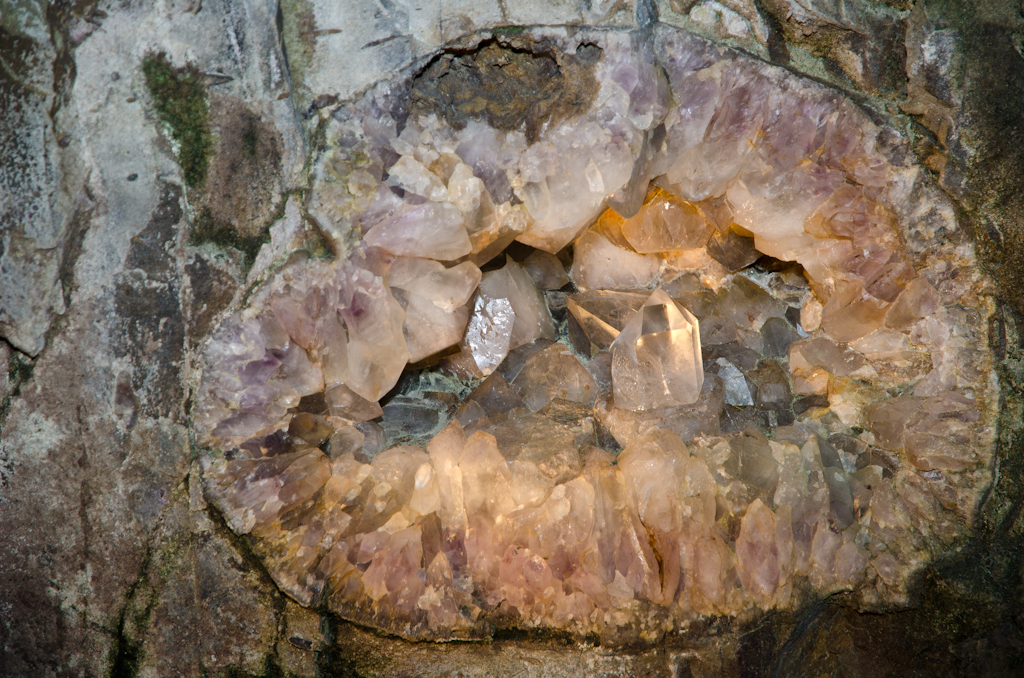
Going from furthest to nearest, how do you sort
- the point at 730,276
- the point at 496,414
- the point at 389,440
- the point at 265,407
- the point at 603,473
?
the point at 730,276 < the point at 496,414 < the point at 389,440 < the point at 603,473 < the point at 265,407

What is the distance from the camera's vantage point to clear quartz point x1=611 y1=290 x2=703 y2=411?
4.58 feet

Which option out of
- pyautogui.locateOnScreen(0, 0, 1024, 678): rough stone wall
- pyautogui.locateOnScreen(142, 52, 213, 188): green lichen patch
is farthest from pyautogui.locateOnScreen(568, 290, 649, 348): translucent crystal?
pyautogui.locateOnScreen(142, 52, 213, 188): green lichen patch

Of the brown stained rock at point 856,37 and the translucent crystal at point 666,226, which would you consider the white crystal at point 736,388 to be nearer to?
the translucent crystal at point 666,226

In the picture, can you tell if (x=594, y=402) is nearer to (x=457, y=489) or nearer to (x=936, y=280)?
(x=457, y=489)

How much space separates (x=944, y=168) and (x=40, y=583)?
5.67 ft

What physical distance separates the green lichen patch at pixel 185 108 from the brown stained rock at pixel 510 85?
0.37m

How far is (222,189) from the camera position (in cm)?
116

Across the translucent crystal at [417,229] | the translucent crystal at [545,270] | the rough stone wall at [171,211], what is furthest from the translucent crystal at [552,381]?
the rough stone wall at [171,211]

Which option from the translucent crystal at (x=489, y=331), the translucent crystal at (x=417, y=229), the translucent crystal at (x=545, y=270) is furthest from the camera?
the translucent crystal at (x=545, y=270)

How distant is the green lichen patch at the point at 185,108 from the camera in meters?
1.14

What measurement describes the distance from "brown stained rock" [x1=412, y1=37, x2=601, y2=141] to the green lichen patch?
0.37 m

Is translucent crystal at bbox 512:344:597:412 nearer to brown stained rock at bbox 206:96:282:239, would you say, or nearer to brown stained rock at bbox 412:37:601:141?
brown stained rock at bbox 412:37:601:141

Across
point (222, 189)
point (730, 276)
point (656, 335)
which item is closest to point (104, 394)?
point (222, 189)

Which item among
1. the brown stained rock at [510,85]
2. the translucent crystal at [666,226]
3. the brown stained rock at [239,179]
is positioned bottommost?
the translucent crystal at [666,226]
